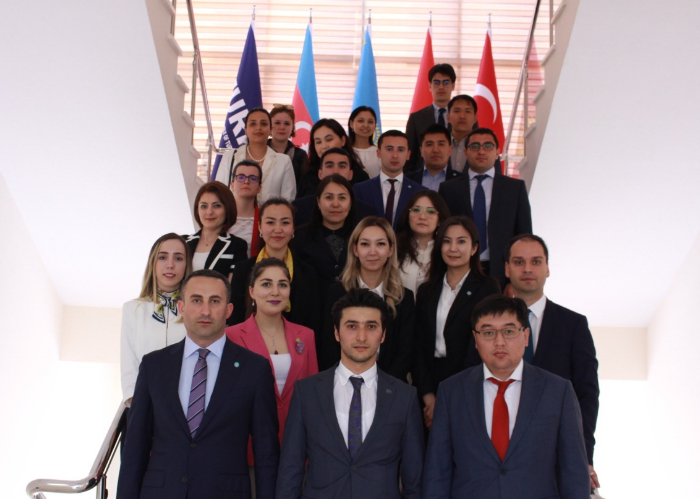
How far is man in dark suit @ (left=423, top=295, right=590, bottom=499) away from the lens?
8.71 feet

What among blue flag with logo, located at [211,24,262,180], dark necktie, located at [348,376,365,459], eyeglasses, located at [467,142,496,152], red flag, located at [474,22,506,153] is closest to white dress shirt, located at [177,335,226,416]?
dark necktie, located at [348,376,365,459]

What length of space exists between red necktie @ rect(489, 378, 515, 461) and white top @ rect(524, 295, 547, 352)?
51 centimetres

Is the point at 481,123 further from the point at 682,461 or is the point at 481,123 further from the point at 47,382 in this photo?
the point at 47,382

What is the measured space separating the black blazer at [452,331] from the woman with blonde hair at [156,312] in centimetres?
100

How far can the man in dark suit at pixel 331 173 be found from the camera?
4.26m

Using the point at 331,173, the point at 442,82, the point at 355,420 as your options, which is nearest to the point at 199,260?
the point at 331,173

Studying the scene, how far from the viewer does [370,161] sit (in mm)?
5254

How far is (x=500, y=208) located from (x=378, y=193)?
69 cm

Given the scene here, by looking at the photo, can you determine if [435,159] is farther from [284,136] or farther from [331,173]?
[284,136]

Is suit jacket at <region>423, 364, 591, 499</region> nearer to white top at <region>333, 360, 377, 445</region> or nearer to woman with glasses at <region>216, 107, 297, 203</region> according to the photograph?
white top at <region>333, 360, 377, 445</region>

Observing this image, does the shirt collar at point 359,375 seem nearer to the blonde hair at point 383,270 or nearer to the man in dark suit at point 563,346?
the blonde hair at point 383,270

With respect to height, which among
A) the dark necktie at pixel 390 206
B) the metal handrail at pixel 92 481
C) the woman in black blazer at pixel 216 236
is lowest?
the metal handrail at pixel 92 481

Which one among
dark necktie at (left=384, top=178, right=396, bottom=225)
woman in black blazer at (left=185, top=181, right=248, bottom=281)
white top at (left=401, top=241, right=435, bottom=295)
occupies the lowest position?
white top at (left=401, top=241, right=435, bottom=295)

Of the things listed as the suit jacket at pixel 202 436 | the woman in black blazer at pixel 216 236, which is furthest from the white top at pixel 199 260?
the suit jacket at pixel 202 436
